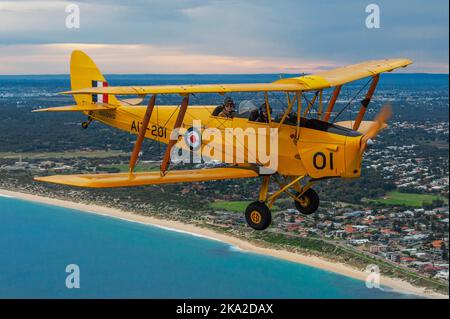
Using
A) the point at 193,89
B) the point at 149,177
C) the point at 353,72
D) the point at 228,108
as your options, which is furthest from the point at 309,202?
the point at 193,89

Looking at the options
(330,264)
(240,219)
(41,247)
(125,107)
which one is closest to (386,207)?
(330,264)

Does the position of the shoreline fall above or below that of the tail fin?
below

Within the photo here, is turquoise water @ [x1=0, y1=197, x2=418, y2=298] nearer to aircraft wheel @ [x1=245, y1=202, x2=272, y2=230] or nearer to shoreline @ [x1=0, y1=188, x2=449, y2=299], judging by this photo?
shoreline @ [x1=0, y1=188, x2=449, y2=299]

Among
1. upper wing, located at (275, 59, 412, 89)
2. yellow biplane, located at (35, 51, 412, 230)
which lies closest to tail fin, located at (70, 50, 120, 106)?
yellow biplane, located at (35, 51, 412, 230)

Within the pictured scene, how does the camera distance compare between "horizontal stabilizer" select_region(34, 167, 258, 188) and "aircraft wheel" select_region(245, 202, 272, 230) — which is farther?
"aircraft wheel" select_region(245, 202, 272, 230)

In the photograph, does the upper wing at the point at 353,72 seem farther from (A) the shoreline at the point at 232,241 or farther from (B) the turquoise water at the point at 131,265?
(B) the turquoise water at the point at 131,265
